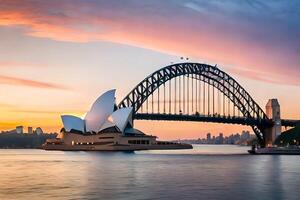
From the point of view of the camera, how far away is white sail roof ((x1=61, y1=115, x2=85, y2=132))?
570 feet

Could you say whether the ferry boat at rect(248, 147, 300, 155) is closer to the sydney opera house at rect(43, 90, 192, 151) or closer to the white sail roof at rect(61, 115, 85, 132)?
the sydney opera house at rect(43, 90, 192, 151)

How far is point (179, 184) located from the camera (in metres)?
51.0

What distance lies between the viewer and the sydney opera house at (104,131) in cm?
16538

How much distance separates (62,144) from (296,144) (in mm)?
73730

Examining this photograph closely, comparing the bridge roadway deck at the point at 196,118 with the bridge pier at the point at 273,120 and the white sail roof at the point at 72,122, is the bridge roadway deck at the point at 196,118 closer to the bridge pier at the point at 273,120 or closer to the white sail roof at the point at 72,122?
the bridge pier at the point at 273,120

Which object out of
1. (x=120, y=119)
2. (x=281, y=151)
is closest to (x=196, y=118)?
(x=120, y=119)

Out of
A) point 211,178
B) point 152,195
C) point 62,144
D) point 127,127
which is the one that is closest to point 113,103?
point 127,127

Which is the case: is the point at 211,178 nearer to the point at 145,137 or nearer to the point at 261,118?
the point at 145,137

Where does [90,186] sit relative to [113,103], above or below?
below

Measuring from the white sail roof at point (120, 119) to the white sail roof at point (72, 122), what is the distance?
8.66 m

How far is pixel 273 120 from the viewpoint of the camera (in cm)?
18712

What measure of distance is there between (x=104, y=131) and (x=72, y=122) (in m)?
12.7

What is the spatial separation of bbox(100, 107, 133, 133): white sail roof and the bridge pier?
4782cm

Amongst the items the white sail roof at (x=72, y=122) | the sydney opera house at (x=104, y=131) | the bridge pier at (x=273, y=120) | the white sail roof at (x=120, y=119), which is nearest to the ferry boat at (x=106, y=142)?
the sydney opera house at (x=104, y=131)
